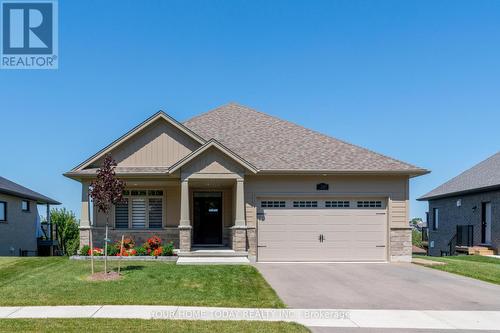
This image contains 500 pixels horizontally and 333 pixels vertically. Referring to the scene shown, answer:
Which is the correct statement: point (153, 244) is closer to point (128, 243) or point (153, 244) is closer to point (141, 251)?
point (141, 251)

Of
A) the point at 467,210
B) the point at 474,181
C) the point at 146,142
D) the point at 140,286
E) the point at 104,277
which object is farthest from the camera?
the point at 467,210

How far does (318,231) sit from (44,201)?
20.9 m

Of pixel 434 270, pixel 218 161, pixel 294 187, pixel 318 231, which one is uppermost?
pixel 218 161

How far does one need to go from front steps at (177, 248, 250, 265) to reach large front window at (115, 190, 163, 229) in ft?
8.45

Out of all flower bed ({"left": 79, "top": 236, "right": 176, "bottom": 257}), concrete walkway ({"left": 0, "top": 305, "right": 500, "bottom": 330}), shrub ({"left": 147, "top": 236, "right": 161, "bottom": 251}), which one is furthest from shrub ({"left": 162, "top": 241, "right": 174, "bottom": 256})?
concrete walkway ({"left": 0, "top": 305, "right": 500, "bottom": 330})

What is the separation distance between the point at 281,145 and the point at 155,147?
18.7 feet

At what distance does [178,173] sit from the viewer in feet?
54.8

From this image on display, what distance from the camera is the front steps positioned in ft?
51.5

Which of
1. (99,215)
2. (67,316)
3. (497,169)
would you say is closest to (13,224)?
(99,215)

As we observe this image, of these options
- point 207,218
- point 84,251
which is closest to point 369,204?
point 207,218

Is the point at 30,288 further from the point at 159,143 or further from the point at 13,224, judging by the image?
the point at 13,224

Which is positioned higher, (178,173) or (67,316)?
(178,173)

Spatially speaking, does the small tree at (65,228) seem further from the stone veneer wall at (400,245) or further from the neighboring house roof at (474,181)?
the neighboring house roof at (474,181)

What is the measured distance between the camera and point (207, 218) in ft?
62.5
